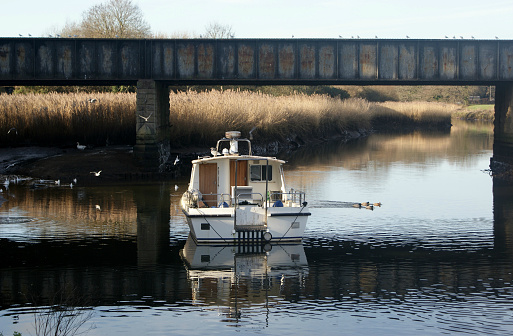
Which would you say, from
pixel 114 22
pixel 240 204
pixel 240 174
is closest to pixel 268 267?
pixel 240 204

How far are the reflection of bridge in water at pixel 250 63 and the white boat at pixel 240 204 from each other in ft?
50.4

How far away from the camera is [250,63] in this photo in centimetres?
3850

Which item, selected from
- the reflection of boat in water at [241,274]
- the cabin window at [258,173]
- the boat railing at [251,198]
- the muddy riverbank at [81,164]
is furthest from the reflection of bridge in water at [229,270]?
the muddy riverbank at [81,164]

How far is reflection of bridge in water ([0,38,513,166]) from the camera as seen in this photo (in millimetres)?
37906

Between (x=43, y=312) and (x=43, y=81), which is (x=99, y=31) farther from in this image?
(x=43, y=312)

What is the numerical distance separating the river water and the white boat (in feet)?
1.54

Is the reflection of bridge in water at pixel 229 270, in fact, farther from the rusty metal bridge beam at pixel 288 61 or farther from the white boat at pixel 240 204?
the rusty metal bridge beam at pixel 288 61

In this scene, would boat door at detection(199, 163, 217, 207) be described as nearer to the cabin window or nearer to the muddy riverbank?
the cabin window

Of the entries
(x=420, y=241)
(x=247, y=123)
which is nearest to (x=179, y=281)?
(x=420, y=241)

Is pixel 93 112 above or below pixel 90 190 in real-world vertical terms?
above

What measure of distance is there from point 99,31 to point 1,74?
134 ft

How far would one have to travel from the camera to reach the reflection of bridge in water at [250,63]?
37.9 m

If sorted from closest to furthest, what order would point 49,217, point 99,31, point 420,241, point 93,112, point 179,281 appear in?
point 179,281
point 420,241
point 49,217
point 93,112
point 99,31

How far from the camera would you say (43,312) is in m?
14.2
